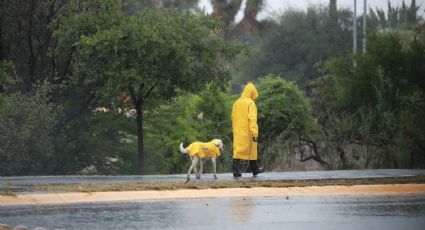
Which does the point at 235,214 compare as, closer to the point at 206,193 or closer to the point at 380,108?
the point at 206,193

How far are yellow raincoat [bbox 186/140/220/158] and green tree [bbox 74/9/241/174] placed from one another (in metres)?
6.13

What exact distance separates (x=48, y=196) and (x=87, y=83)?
36.7ft

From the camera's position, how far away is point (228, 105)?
3419 cm

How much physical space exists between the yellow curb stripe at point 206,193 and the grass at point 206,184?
1.25 feet

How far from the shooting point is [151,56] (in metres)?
24.6

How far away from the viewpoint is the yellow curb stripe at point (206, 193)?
1531 centimetres

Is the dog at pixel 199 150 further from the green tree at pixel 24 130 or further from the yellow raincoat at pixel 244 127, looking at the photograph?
the green tree at pixel 24 130

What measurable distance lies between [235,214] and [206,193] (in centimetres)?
301

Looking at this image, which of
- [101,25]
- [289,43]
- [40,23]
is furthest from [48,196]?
[289,43]

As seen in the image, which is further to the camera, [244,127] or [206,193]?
[244,127]

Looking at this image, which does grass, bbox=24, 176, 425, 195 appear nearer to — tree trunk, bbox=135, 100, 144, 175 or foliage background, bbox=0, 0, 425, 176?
foliage background, bbox=0, 0, 425, 176

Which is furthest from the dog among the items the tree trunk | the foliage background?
the tree trunk

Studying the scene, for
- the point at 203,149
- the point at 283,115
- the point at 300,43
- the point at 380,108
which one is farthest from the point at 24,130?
the point at 300,43

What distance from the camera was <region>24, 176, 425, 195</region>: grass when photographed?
1673 cm
